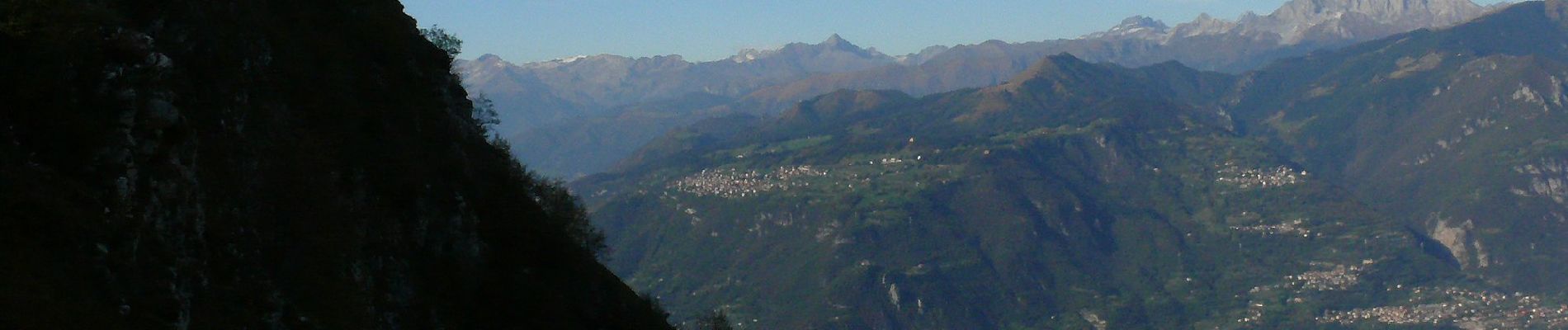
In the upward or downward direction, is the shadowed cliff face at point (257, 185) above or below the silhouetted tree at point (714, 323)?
above

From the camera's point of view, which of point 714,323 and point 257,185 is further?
point 714,323

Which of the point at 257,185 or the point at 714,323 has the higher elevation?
the point at 257,185

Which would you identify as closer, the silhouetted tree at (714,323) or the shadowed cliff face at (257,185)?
the shadowed cliff face at (257,185)

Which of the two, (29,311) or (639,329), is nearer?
(29,311)

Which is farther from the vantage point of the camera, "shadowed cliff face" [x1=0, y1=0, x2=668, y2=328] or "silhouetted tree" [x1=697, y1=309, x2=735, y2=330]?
"silhouetted tree" [x1=697, y1=309, x2=735, y2=330]

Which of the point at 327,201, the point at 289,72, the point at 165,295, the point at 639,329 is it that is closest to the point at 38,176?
the point at 165,295

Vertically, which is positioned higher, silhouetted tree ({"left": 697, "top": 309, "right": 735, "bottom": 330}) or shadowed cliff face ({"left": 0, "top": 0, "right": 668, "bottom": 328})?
shadowed cliff face ({"left": 0, "top": 0, "right": 668, "bottom": 328})

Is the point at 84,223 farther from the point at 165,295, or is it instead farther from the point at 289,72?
the point at 289,72

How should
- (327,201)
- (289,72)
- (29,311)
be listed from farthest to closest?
(289,72)
(327,201)
(29,311)
